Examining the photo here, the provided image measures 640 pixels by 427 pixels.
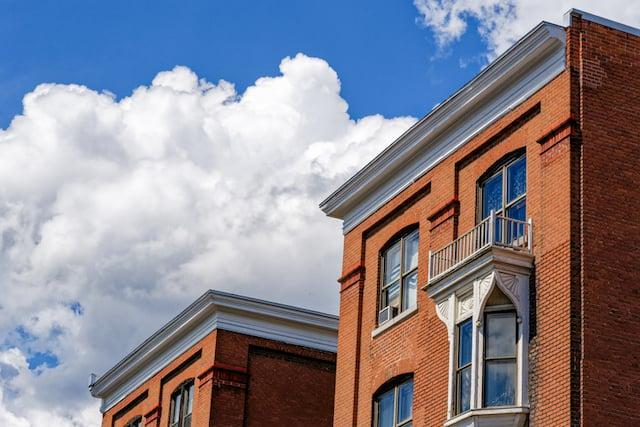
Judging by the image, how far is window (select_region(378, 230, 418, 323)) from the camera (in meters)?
29.9

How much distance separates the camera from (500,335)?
24.5m

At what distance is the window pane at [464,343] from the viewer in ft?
82.5

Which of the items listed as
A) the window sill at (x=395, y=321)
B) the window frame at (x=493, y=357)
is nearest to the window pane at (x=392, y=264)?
the window sill at (x=395, y=321)

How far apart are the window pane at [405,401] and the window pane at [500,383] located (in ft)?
14.5

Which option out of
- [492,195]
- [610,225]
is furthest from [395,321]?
[610,225]

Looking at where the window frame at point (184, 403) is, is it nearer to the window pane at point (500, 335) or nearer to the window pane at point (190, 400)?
the window pane at point (190, 400)

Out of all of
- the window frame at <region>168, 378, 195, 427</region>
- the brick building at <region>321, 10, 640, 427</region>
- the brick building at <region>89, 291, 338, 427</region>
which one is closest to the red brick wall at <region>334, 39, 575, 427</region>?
the brick building at <region>321, 10, 640, 427</region>

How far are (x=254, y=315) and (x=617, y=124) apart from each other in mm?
15756

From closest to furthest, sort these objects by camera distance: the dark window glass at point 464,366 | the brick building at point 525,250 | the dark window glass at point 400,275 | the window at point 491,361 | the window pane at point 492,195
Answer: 1. the brick building at point 525,250
2. the window at point 491,361
3. the dark window glass at point 464,366
4. the window pane at point 492,195
5. the dark window glass at point 400,275

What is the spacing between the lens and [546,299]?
24.1 m

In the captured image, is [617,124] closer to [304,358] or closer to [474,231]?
[474,231]

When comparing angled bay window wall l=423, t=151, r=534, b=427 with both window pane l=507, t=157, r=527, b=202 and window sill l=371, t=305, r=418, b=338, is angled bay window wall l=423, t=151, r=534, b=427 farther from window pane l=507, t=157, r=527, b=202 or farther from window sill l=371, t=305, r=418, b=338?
window sill l=371, t=305, r=418, b=338

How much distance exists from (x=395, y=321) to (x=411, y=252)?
1709mm

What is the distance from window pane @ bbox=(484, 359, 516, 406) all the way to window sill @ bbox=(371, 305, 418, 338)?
4.75 meters
